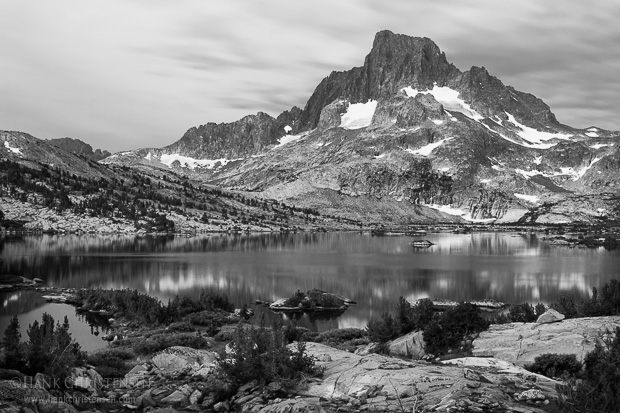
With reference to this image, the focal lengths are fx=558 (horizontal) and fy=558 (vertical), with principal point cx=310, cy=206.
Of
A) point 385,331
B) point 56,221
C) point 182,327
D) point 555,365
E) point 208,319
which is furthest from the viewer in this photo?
point 56,221

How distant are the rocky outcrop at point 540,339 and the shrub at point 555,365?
1.86 feet

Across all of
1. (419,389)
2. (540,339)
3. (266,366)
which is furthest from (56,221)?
(419,389)

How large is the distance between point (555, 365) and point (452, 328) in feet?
20.4

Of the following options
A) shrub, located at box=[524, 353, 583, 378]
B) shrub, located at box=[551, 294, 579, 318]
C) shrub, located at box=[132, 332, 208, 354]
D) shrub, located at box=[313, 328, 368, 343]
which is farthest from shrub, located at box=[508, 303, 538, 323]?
shrub, located at box=[132, 332, 208, 354]

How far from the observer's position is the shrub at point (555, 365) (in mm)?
→ 21625

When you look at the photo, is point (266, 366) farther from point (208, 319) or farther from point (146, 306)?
point (146, 306)

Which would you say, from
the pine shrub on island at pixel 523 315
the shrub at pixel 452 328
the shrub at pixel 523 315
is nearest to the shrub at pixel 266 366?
the shrub at pixel 452 328

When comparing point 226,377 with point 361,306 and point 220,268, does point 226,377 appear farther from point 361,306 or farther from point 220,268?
point 220,268

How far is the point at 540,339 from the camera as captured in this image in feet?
82.3

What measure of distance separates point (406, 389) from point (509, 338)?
1045 cm

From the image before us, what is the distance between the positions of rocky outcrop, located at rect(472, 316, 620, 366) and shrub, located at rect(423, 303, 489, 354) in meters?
0.70

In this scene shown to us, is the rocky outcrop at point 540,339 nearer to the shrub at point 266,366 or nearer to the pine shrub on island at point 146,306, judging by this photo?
the shrub at point 266,366

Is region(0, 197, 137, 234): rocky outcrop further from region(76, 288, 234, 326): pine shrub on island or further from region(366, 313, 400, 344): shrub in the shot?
region(366, 313, 400, 344): shrub

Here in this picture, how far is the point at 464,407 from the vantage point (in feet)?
51.0
